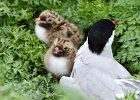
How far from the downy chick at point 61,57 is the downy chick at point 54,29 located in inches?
10.7

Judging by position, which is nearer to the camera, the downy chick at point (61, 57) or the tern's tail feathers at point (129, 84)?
the tern's tail feathers at point (129, 84)

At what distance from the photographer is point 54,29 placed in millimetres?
5109

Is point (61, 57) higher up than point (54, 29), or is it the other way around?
point (54, 29)

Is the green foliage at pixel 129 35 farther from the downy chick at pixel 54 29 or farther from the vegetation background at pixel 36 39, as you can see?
the downy chick at pixel 54 29

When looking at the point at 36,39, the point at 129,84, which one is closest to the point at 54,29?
the point at 36,39

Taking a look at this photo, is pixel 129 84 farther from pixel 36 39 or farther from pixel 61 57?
pixel 36 39

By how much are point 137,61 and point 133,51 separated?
0.10 meters

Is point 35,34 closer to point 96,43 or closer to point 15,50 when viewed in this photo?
point 15,50

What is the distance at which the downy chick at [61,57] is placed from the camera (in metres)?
4.68

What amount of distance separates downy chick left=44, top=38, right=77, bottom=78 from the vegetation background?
0.13 meters

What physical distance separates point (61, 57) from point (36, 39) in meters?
0.55

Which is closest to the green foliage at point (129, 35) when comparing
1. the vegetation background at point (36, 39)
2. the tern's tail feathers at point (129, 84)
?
the vegetation background at point (36, 39)

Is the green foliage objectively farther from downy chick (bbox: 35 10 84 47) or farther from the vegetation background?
downy chick (bbox: 35 10 84 47)

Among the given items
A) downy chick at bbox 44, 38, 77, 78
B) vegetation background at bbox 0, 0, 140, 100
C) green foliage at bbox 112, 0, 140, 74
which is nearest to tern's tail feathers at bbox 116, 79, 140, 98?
vegetation background at bbox 0, 0, 140, 100
